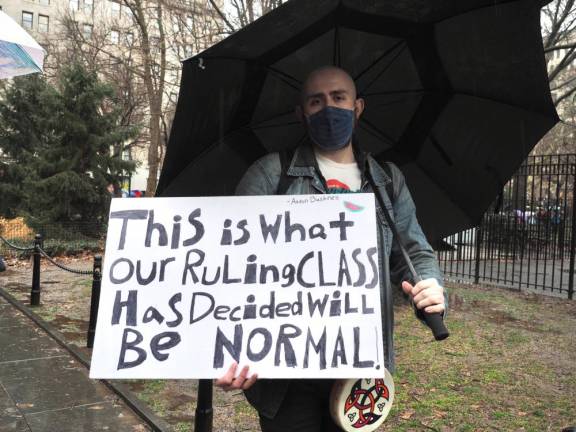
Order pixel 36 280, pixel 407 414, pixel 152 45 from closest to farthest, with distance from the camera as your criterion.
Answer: pixel 407 414 → pixel 36 280 → pixel 152 45

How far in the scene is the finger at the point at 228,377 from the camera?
1738 mm

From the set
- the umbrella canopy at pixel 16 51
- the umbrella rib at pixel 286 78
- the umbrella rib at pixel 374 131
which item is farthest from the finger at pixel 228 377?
the umbrella canopy at pixel 16 51

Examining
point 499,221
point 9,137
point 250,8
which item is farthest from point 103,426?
point 9,137

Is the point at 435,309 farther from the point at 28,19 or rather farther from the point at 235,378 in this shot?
the point at 28,19

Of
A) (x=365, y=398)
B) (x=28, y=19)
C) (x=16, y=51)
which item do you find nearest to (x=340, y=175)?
(x=365, y=398)

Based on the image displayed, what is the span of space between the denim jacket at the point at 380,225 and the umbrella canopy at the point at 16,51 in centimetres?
331

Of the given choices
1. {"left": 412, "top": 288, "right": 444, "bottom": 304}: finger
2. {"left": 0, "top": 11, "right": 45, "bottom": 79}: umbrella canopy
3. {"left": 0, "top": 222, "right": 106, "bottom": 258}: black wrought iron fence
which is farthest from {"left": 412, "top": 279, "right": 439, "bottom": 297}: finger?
{"left": 0, "top": 222, "right": 106, "bottom": 258}: black wrought iron fence

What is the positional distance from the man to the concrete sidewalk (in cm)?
262

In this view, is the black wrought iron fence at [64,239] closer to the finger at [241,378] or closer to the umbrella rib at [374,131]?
the umbrella rib at [374,131]

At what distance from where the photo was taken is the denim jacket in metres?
1.99

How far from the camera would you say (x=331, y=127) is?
213 cm

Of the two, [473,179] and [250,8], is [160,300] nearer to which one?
[473,179]

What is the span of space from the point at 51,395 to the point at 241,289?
12.6 ft

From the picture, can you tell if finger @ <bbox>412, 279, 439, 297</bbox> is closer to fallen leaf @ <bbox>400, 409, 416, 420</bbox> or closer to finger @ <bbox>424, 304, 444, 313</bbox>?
finger @ <bbox>424, 304, 444, 313</bbox>
